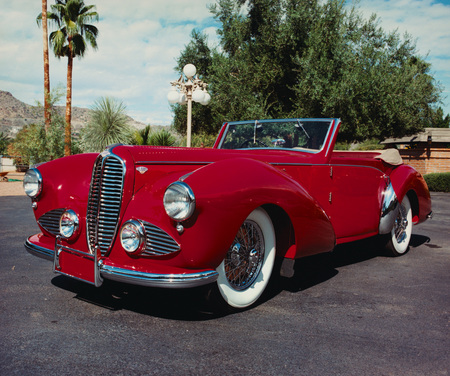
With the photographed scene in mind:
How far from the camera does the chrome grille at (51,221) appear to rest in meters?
3.25

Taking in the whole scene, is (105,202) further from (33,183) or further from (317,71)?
(317,71)

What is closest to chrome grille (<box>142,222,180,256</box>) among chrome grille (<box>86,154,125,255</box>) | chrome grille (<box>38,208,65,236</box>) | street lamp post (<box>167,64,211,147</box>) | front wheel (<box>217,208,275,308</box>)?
chrome grille (<box>86,154,125,255</box>)

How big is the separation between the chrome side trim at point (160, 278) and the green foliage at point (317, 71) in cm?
1386

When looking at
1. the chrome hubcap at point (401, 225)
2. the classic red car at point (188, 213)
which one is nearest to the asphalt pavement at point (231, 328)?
the classic red car at point (188, 213)

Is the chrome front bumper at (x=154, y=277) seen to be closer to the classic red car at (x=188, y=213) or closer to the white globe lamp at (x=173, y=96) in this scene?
the classic red car at (x=188, y=213)

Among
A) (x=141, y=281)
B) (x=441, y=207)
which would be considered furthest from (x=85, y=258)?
(x=441, y=207)

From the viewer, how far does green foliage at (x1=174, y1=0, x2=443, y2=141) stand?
1564cm

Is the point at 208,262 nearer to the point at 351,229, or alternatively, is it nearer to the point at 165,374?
the point at 165,374

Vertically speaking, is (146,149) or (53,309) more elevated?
(146,149)

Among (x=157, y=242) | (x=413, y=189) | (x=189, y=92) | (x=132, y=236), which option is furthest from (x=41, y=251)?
(x=189, y=92)

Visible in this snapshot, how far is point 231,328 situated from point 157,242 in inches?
29.4

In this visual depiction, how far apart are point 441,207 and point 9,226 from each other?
10187 mm

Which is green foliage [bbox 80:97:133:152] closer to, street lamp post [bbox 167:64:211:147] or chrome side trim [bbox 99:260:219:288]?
street lamp post [bbox 167:64:211:147]

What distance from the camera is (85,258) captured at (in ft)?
9.06
